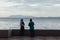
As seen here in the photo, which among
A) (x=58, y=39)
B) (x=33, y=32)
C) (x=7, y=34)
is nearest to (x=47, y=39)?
(x=58, y=39)

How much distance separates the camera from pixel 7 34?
1595 cm

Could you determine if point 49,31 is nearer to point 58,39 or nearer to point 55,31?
point 55,31

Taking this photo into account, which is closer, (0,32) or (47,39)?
(47,39)

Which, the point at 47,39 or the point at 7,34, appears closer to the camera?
the point at 47,39

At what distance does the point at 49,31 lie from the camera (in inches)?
653

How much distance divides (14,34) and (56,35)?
131 inches

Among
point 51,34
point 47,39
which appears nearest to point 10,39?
point 47,39

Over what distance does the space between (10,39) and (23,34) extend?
208cm

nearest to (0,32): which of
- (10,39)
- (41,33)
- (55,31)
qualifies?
(10,39)

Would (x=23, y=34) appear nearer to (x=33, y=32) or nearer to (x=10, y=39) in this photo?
(x=33, y=32)

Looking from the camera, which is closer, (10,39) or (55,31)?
(10,39)

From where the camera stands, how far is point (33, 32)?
1628cm

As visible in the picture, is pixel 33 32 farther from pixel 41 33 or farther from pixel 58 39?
pixel 58 39

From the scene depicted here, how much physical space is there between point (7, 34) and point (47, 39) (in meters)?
3.34
